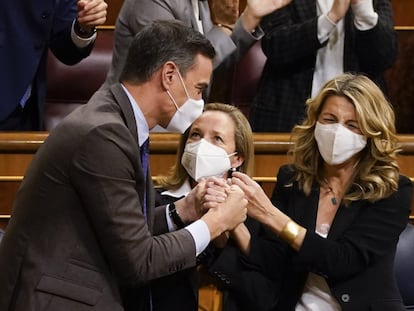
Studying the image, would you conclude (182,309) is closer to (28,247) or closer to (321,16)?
(28,247)

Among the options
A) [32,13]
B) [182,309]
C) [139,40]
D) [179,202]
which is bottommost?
[182,309]

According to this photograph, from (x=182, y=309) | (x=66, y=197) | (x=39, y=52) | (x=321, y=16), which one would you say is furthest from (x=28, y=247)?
(x=321, y=16)

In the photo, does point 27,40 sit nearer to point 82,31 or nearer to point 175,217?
point 82,31

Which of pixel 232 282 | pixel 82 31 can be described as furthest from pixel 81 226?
pixel 82 31

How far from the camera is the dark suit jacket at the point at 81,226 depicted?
1146 millimetres

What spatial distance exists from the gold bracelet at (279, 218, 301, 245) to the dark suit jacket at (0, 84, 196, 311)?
0.86 feet

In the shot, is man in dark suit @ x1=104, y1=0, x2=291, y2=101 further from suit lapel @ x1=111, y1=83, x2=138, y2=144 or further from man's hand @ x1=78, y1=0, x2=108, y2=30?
suit lapel @ x1=111, y1=83, x2=138, y2=144

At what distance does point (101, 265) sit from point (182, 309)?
22 centimetres

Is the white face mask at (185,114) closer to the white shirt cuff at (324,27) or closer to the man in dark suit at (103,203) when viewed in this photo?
the man in dark suit at (103,203)

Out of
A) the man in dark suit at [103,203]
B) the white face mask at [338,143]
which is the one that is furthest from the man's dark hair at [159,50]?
the white face mask at [338,143]

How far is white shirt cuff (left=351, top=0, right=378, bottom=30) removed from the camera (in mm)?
1868

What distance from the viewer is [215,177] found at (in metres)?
1.44

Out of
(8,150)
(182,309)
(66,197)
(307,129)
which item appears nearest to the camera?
(66,197)

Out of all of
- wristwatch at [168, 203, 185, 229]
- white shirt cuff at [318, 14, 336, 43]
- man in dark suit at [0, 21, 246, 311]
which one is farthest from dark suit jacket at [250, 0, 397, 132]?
man in dark suit at [0, 21, 246, 311]
